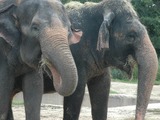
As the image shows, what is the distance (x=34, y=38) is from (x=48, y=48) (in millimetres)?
379

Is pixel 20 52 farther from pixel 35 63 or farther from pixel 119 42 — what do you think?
pixel 119 42

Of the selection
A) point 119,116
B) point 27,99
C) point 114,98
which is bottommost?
point 114,98

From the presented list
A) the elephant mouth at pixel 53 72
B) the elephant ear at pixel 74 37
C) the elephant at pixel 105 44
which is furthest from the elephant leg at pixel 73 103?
the elephant mouth at pixel 53 72

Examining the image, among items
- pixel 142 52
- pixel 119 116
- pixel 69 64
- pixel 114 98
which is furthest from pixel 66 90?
pixel 114 98

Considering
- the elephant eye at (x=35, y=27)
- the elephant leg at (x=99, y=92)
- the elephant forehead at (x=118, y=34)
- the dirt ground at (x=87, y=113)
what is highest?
the elephant eye at (x=35, y=27)

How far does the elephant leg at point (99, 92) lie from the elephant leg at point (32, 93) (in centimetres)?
136

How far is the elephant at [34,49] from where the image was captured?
5.92m

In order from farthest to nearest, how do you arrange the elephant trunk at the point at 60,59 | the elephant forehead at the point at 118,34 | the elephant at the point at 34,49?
the elephant forehead at the point at 118,34
the elephant at the point at 34,49
the elephant trunk at the point at 60,59

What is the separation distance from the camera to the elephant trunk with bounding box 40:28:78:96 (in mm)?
5809

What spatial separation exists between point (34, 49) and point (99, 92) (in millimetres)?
2033

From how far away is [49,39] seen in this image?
6.04 metres

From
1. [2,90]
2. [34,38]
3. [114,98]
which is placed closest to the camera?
[34,38]

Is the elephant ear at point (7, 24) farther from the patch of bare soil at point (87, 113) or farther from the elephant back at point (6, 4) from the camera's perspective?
the patch of bare soil at point (87, 113)

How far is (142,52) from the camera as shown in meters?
7.39
